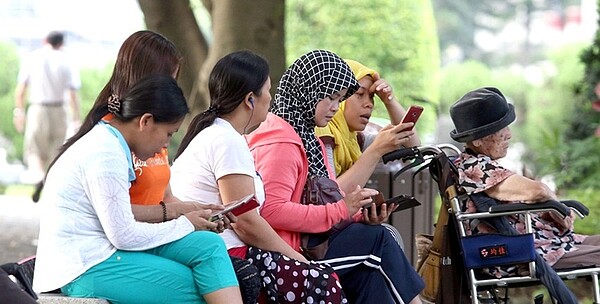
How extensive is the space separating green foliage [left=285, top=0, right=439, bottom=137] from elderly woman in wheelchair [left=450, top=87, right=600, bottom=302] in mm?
12513

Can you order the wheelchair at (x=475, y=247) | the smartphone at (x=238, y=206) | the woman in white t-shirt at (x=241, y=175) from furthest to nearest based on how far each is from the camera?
1. the wheelchair at (x=475, y=247)
2. the woman in white t-shirt at (x=241, y=175)
3. the smartphone at (x=238, y=206)

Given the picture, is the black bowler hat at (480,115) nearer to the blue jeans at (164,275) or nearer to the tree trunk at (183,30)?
the blue jeans at (164,275)

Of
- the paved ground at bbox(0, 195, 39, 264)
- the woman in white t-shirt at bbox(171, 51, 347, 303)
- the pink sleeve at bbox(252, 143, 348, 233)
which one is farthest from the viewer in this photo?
the paved ground at bbox(0, 195, 39, 264)

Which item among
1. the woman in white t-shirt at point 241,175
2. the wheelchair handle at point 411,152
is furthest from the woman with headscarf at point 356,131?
the woman in white t-shirt at point 241,175

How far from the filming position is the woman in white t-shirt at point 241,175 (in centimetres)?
488

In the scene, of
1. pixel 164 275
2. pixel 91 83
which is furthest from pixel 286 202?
pixel 91 83

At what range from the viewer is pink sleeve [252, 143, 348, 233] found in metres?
5.13

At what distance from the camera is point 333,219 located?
516cm

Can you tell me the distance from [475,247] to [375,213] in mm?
617

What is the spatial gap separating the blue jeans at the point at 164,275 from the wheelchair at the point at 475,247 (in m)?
1.44

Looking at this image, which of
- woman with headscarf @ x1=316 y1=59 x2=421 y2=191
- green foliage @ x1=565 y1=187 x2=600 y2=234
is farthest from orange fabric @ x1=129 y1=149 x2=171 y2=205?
green foliage @ x1=565 y1=187 x2=600 y2=234

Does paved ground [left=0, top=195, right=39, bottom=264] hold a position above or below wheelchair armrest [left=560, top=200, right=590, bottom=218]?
below

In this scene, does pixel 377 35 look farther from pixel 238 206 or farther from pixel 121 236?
pixel 121 236

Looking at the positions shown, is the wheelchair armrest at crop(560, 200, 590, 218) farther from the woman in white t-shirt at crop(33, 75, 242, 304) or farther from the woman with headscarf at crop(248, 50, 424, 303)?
the woman in white t-shirt at crop(33, 75, 242, 304)
